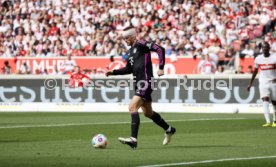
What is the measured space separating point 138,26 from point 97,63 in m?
2.42

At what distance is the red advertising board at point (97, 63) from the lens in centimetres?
3274

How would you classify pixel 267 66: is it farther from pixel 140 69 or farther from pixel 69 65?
pixel 69 65

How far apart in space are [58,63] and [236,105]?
31.8ft

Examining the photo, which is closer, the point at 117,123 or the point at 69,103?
the point at 117,123

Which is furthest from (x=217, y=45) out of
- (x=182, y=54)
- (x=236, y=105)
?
(x=236, y=105)

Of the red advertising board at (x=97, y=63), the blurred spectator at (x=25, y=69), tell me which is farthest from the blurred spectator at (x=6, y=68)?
the red advertising board at (x=97, y=63)

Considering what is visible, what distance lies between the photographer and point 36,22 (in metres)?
38.2

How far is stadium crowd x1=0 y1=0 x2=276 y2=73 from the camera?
3250 centimetres

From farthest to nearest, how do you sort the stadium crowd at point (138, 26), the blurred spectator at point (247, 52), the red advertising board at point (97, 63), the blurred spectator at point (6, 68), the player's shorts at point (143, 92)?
1. the blurred spectator at point (6, 68)
2. the red advertising board at point (97, 63)
3. the stadium crowd at point (138, 26)
4. the blurred spectator at point (247, 52)
5. the player's shorts at point (143, 92)

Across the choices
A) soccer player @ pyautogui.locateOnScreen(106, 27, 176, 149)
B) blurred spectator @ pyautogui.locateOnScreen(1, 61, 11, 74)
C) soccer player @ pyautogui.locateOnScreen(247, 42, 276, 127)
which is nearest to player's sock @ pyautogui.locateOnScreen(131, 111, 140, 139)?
soccer player @ pyautogui.locateOnScreen(106, 27, 176, 149)

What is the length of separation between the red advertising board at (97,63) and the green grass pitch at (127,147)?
29.1 ft

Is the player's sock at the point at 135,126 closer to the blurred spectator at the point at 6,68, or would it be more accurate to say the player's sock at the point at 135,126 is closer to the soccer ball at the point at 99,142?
Result: the soccer ball at the point at 99,142

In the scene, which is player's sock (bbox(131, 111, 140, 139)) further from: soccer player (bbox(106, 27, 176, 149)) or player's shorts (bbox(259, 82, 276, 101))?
player's shorts (bbox(259, 82, 276, 101))

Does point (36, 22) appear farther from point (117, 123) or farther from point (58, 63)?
point (117, 123)
